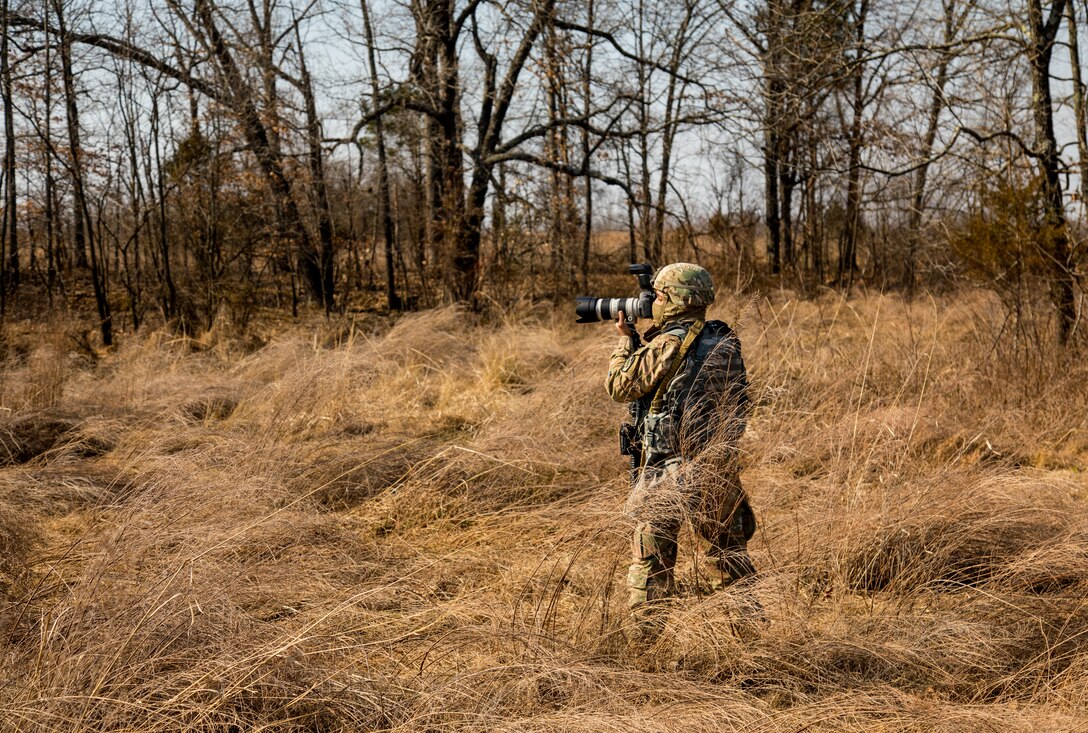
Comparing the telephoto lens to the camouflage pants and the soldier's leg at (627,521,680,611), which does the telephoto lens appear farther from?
the soldier's leg at (627,521,680,611)

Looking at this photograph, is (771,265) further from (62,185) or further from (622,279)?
(62,185)

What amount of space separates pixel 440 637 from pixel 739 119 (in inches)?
348

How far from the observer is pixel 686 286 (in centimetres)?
317

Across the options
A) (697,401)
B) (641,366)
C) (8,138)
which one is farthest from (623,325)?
(8,138)

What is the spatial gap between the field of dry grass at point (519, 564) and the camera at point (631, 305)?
74 centimetres

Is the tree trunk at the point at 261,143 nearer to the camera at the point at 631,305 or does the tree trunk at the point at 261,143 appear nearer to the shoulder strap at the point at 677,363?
the camera at the point at 631,305

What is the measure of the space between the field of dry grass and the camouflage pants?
0.09 meters

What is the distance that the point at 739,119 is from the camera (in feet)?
34.3

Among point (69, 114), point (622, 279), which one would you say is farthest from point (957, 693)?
point (622, 279)

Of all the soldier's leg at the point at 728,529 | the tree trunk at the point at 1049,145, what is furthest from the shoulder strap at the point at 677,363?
the tree trunk at the point at 1049,145

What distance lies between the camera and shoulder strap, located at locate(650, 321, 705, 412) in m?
3.15

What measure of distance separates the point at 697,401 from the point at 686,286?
1.37ft

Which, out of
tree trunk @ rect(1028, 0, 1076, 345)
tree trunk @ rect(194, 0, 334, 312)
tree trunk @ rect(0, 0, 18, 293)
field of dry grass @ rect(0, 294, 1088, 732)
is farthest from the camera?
tree trunk @ rect(194, 0, 334, 312)

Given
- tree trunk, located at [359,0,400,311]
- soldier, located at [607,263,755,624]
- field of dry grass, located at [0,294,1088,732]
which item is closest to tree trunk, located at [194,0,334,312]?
tree trunk, located at [359,0,400,311]
